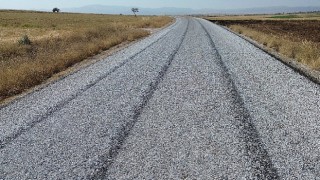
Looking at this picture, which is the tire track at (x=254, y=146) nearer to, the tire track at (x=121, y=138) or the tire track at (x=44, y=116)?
the tire track at (x=121, y=138)

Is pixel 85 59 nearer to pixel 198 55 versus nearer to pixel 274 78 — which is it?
pixel 198 55

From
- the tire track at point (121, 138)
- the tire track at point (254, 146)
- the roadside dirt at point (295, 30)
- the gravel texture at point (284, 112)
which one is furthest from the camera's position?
the roadside dirt at point (295, 30)

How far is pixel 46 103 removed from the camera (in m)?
9.33

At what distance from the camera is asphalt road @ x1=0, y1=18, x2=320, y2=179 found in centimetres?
557

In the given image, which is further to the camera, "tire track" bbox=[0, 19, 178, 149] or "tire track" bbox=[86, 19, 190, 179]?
"tire track" bbox=[0, 19, 178, 149]

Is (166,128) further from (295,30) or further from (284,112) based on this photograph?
(295,30)

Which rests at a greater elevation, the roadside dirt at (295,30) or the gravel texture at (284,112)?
the gravel texture at (284,112)

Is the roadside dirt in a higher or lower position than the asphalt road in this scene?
lower

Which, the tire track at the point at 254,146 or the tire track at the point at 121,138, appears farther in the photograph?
the tire track at the point at 121,138

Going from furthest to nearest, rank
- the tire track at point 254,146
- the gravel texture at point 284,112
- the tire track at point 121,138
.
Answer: the gravel texture at point 284,112
the tire track at point 121,138
the tire track at point 254,146

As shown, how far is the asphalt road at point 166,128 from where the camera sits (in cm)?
557

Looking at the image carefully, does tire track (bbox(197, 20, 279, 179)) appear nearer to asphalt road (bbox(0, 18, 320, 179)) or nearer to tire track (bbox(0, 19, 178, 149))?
asphalt road (bbox(0, 18, 320, 179))

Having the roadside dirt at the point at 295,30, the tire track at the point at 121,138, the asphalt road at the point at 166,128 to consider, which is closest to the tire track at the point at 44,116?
the asphalt road at the point at 166,128

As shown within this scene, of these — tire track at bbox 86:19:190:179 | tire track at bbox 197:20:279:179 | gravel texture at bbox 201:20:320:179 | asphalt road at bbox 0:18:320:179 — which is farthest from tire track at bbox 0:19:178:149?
gravel texture at bbox 201:20:320:179
